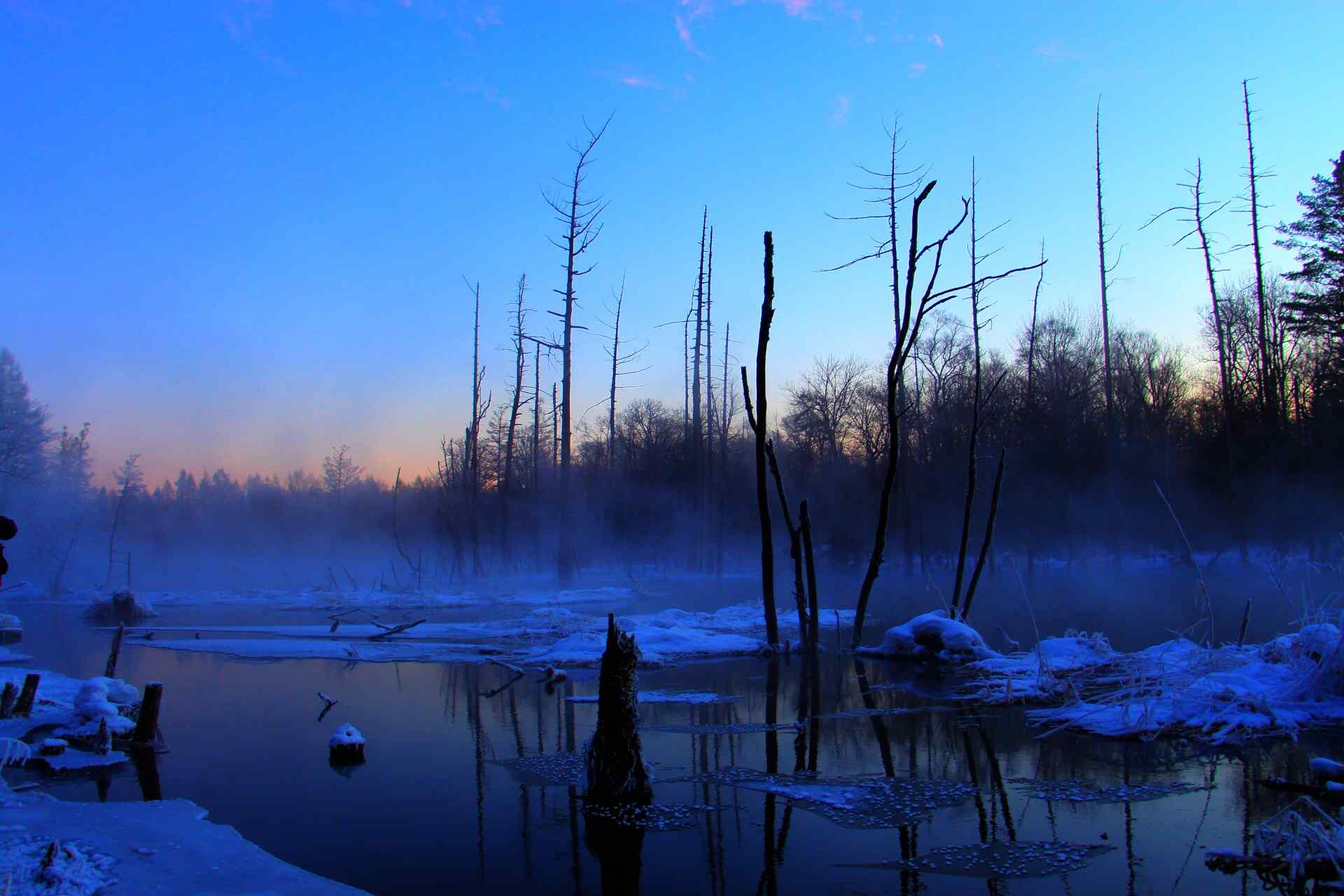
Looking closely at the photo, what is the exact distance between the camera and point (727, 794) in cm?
589

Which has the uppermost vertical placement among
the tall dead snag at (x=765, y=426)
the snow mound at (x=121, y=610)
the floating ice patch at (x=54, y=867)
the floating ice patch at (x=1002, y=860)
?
the tall dead snag at (x=765, y=426)

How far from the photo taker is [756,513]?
4041cm

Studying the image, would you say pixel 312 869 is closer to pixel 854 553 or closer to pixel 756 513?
pixel 854 553

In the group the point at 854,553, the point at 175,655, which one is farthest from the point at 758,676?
the point at 854,553

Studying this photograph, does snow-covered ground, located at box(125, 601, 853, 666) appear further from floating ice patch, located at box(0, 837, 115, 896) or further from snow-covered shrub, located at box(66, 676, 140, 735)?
floating ice patch, located at box(0, 837, 115, 896)

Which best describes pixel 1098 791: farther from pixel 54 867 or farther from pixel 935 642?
pixel 935 642

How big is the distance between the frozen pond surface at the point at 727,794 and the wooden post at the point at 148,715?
31 cm

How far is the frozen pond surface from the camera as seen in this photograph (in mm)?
4461

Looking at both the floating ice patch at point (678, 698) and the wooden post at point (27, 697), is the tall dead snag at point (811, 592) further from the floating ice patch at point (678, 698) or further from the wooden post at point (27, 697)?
the wooden post at point (27, 697)

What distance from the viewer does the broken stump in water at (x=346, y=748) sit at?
7148 mm

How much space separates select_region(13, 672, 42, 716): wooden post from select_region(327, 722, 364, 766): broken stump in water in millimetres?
3619

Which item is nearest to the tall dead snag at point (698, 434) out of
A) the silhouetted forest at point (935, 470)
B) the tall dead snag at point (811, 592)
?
the silhouetted forest at point (935, 470)

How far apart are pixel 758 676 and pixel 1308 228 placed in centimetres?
2699

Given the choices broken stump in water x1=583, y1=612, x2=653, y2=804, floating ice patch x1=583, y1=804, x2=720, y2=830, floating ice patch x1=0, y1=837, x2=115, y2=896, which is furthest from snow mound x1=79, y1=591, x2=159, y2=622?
floating ice patch x1=583, y1=804, x2=720, y2=830
